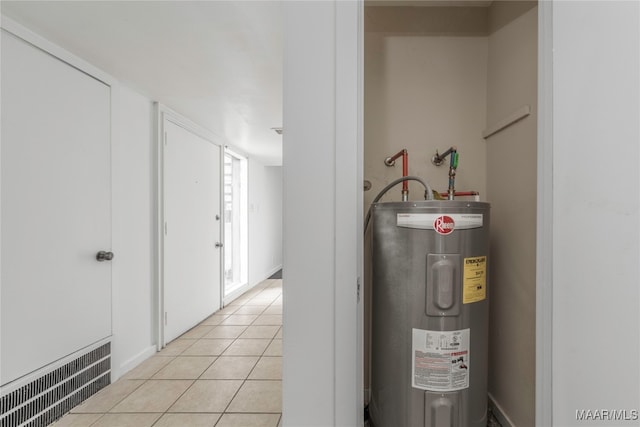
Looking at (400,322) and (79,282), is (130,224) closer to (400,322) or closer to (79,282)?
(79,282)

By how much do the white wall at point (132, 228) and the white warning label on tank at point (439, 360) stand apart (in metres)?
2.11

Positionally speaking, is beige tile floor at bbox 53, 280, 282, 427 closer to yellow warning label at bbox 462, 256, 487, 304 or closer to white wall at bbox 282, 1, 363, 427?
white wall at bbox 282, 1, 363, 427

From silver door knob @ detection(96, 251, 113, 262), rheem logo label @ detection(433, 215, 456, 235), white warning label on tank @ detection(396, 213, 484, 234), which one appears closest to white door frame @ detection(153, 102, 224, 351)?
silver door knob @ detection(96, 251, 113, 262)

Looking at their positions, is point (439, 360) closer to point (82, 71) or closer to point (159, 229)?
point (159, 229)

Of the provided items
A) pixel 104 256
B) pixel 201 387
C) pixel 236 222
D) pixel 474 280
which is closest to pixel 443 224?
pixel 474 280

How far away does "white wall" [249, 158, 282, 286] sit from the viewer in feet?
16.9

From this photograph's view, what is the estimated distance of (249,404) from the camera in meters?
1.90

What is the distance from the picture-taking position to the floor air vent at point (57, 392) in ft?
4.92

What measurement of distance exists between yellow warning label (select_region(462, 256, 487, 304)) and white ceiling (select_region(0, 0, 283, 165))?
148 centimetres

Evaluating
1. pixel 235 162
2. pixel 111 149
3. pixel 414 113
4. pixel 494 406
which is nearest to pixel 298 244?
pixel 414 113

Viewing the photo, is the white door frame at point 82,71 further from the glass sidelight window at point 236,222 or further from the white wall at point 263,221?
the white wall at point 263,221

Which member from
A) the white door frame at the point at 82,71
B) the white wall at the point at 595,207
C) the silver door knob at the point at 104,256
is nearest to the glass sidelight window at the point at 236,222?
the white door frame at the point at 82,71

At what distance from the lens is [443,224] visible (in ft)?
4.05

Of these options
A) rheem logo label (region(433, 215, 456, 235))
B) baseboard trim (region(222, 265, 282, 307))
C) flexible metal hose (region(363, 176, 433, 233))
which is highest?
flexible metal hose (region(363, 176, 433, 233))
